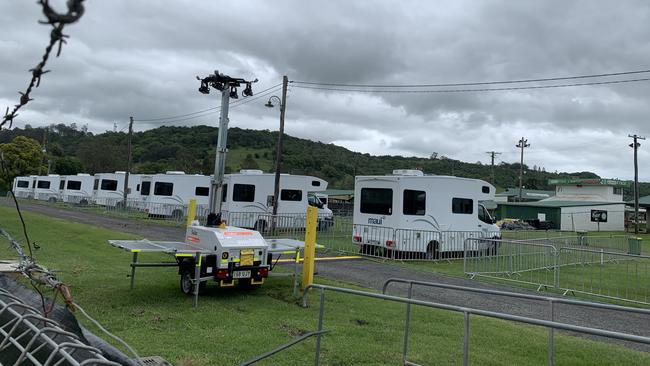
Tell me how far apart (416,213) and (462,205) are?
6.69 ft

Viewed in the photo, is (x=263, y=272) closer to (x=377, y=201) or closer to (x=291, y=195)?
(x=377, y=201)

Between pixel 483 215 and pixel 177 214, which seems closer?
pixel 483 215

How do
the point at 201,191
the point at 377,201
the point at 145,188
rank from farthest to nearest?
the point at 145,188 < the point at 201,191 < the point at 377,201

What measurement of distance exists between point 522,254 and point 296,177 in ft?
46.2

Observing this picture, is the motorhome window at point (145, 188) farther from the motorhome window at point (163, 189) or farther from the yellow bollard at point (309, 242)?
the yellow bollard at point (309, 242)

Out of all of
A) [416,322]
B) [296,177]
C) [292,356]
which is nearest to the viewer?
[292,356]

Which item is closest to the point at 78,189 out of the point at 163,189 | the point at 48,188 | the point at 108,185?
the point at 108,185

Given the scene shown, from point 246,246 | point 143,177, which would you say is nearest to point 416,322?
point 246,246

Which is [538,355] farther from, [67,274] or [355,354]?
Result: [67,274]

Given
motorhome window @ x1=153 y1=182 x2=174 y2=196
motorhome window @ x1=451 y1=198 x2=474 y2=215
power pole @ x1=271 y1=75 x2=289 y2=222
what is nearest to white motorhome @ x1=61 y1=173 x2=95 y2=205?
motorhome window @ x1=153 y1=182 x2=174 y2=196

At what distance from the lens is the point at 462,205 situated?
16.9 meters

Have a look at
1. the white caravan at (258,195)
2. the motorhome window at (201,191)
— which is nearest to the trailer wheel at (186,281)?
the white caravan at (258,195)

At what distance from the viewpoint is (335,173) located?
79.9 meters

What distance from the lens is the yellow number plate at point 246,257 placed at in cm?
807
